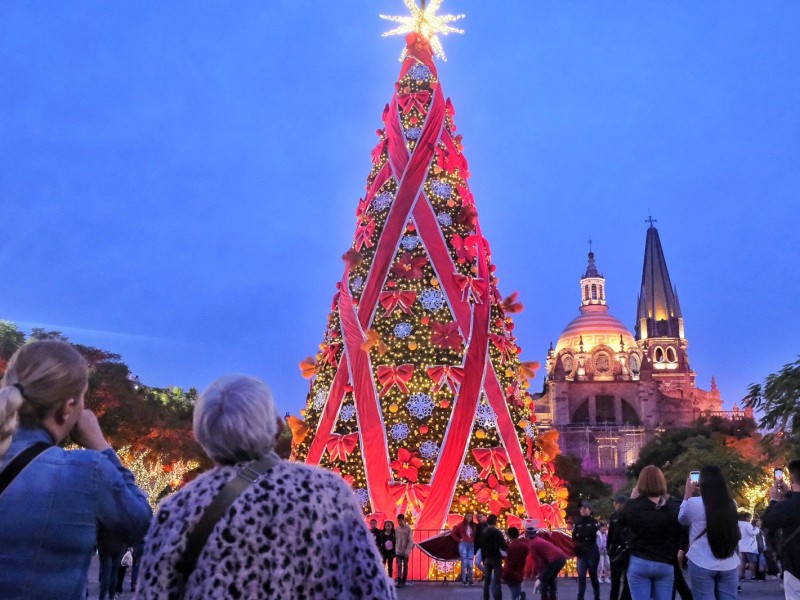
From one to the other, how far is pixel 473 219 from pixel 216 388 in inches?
533

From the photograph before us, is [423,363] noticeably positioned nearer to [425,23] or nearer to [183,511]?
[425,23]

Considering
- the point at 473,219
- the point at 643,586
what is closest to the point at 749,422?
the point at 473,219

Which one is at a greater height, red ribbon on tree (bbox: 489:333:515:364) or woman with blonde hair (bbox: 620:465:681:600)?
red ribbon on tree (bbox: 489:333:515:364)

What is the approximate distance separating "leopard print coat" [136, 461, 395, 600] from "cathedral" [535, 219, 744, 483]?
85385mm

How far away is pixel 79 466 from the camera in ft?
9.99

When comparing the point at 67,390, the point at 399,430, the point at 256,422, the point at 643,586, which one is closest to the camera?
the point at 256,422

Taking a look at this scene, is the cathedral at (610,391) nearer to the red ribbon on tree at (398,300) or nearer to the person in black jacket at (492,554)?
the red ribbon on tree at (398,300)

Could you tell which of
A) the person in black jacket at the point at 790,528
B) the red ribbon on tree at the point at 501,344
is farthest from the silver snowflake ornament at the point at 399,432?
the person in black jacket at the point at 790,528

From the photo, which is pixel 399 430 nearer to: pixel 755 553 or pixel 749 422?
pixel 755 553

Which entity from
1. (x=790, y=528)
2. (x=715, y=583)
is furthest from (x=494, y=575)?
(x=790, y=528)

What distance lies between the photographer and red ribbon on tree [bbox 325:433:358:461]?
15375 millimetres

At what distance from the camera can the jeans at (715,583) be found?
685cm

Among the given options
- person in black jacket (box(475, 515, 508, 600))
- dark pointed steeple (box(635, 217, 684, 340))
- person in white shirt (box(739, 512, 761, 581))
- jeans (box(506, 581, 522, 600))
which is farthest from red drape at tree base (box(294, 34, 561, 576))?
dark pointed steeple (box(635, 217, 684, 340))

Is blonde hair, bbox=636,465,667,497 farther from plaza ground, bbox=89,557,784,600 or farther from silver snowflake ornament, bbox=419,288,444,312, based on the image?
silver snowflake ornament, bbox=419,288,444,312
